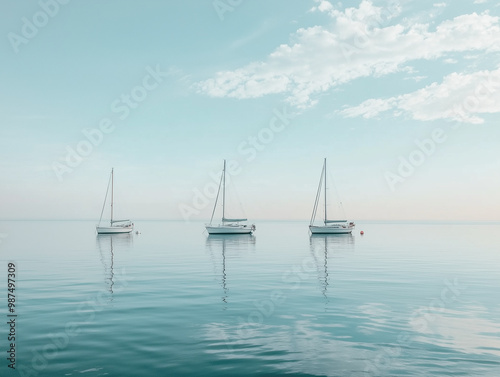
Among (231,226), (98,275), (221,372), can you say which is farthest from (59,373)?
(231,226)

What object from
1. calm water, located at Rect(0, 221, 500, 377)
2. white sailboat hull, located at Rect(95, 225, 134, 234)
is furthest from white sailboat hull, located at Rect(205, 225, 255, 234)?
calm water, located at Rect(0, 221, 500, 377)

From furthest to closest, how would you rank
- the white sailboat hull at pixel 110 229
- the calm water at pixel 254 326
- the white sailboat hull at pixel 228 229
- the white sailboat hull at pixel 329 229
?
the white sailboat hull at pixel 110 229 < the white sailboat hull at pixel 329 229 < the white sailboat hull at pixel 228 229 < the calm water at pixel 254 326

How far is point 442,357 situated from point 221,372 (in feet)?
23.3

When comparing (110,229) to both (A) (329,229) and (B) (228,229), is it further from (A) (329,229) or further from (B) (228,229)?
(A) (329,229)

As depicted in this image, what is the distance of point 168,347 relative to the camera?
41.5 ft

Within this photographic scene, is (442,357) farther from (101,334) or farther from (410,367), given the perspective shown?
(101,334)

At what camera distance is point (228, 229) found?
98312mm

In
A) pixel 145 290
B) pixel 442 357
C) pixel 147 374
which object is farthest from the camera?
pixel 145 290

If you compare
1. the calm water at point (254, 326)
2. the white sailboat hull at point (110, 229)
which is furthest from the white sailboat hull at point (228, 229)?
the calm water at point (254, 326)

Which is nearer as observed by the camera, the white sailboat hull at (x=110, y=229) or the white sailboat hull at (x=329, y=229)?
the white sailboat hull at (x=329, y=229)

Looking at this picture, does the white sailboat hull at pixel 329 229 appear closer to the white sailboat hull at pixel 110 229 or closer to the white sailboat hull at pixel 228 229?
the white sailboat hull at pixel 228 229

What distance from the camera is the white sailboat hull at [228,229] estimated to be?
9675cm

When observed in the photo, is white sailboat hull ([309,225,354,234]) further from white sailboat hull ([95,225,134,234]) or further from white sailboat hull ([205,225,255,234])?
white sailboat hull ([95,225,134,234])

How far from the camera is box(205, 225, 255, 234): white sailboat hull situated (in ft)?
317
